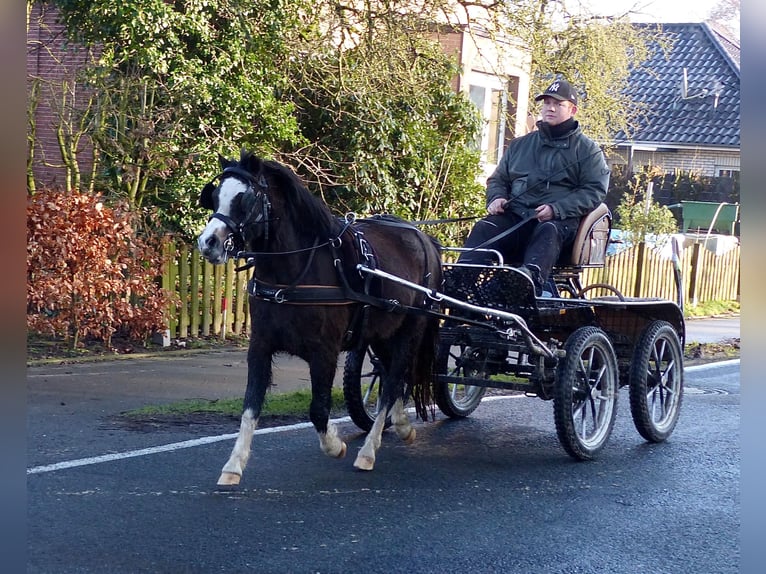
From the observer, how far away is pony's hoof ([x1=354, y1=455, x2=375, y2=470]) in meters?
6.68

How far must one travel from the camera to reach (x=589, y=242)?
26.2ft

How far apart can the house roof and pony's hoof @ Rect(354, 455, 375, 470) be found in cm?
2790

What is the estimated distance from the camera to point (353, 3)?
49.5 ft

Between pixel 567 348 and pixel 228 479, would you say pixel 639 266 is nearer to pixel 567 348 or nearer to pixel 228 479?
pixel 567 348

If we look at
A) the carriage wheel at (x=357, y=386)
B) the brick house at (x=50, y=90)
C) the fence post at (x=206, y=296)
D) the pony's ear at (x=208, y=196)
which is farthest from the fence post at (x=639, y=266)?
the pony's ear at (x=208, y=196)

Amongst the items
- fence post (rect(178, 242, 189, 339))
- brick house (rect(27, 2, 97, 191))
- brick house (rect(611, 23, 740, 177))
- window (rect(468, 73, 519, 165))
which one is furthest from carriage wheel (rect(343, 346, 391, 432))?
brick house (rect(611, 23, 740, 177))

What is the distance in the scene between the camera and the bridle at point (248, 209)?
565 cm

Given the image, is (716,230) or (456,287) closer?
(456,287)

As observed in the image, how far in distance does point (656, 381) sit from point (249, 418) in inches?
148

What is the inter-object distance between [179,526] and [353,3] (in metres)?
11.3

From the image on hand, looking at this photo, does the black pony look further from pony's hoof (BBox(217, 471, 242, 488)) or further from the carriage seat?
the carriage seat

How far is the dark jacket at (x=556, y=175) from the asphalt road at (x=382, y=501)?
6.35 ft
